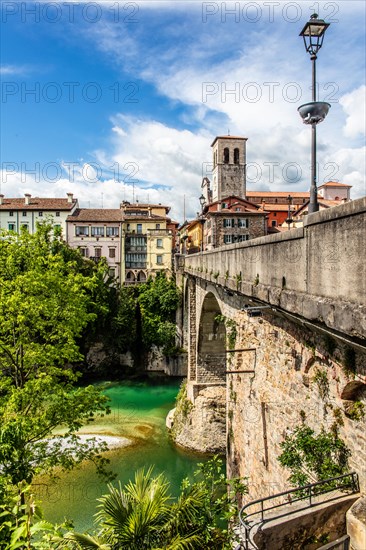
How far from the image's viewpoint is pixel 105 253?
40.7 metres

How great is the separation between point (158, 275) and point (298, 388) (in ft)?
105

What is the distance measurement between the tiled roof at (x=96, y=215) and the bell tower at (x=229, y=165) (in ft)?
76.0

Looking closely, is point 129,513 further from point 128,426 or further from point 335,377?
point 128,426

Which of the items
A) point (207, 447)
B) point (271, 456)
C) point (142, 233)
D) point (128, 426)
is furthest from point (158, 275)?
point (271, 456)

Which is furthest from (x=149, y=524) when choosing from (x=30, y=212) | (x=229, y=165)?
(x=229, y=165)

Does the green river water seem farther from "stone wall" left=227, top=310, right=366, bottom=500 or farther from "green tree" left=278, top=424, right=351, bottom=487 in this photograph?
"green tree" left=278, top=424, right=351, bottom=487

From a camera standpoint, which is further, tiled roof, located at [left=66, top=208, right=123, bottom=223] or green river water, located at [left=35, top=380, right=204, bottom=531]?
tiled roof, located at [left=66, top=208, right=123, bottom=223]

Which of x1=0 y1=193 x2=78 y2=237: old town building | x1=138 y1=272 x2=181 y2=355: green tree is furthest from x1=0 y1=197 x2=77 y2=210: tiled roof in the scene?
x1=138 y1=272 x2=181 y2=355: green tree

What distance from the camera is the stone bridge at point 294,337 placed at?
13.0 feet

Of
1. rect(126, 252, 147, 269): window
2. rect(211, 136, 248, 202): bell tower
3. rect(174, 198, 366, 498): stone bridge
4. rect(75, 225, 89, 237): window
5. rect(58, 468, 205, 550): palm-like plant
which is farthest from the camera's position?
rect(211, 136, 248, 202): bell tower

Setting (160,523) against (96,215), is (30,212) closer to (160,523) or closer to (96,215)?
(96,215)

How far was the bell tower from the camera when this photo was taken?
60.9 metres

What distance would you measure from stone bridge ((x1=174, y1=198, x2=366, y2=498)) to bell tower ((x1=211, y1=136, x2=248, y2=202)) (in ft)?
170

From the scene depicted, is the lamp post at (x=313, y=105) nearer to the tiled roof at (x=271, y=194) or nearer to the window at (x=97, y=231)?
the window at (x=97, y=231)
